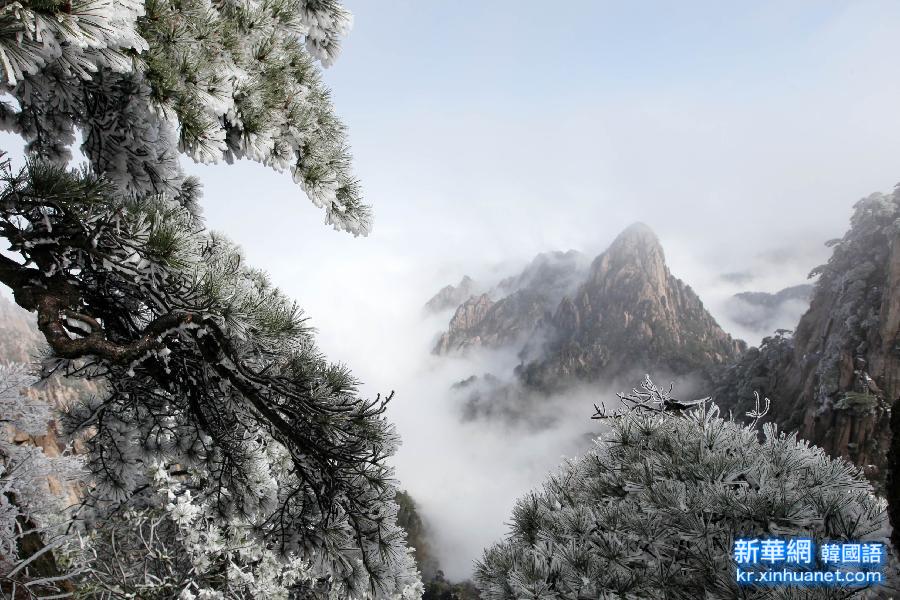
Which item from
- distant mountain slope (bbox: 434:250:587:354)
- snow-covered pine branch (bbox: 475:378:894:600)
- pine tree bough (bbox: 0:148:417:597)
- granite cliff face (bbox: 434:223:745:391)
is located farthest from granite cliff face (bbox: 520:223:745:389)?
pine tree bough (bbox: 0:148:417:597)

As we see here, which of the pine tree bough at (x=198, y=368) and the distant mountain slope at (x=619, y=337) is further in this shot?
the distant mountain slope at (x=619, y=337)

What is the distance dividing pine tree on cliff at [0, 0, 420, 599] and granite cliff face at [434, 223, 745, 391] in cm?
6206

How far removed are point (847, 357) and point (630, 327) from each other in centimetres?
5625

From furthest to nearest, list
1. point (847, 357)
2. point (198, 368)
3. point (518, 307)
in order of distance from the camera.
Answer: point (518, 307) → point (847, 357) → point (198, 368)

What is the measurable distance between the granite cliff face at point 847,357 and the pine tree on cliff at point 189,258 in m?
21.3

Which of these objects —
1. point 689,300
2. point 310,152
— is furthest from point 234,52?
point 689,300

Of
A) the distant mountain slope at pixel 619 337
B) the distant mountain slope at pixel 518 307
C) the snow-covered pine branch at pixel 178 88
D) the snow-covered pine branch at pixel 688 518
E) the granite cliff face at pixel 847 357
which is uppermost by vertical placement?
the distant mountain slope at pixel 518 307

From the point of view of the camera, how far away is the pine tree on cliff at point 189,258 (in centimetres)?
174

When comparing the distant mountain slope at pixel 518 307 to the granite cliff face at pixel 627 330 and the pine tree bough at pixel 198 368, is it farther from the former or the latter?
the pine tree bough at pixel 198 368

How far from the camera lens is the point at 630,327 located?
7806 centimetres

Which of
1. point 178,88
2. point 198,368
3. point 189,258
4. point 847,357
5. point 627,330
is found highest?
point 627,330

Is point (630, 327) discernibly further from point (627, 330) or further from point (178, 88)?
point (178, 88)

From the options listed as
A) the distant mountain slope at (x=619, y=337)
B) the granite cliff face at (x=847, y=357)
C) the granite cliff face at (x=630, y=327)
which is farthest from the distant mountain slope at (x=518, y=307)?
the granite cliff face at (x=847, y=357)

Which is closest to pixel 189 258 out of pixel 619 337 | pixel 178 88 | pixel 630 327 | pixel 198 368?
pixel 178 88
